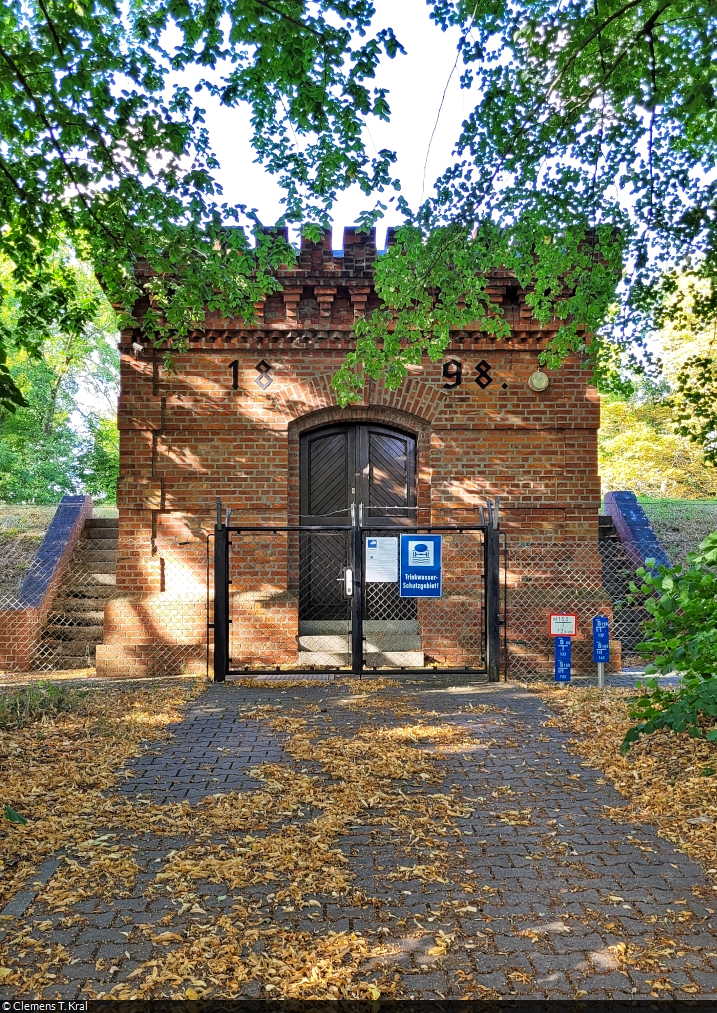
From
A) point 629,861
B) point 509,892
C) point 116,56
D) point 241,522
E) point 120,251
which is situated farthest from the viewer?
point 241,522

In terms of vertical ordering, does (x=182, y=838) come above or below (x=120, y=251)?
below

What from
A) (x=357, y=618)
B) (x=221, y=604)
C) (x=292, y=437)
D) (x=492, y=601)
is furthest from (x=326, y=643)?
(x=292, y=437)

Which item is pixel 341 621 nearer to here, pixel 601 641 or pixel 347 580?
pixel 347 580

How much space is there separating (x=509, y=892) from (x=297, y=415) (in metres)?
7.36

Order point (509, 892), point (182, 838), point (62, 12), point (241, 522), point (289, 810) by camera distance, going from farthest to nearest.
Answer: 1. point (241, 522)
2. point (62, 12)
3. point (289, 810)
4. point (182, 838)
5. point (509, 892)

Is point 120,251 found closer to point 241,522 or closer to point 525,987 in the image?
point 241,522

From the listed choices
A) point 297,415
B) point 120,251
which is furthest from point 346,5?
point 297,415

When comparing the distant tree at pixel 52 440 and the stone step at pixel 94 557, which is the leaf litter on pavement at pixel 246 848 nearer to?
the stone step at pixel 94 557

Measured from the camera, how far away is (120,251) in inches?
254

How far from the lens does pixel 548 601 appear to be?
9984mm

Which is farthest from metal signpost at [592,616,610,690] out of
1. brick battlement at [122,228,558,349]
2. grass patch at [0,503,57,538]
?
grass patch at [0,503,57,538]

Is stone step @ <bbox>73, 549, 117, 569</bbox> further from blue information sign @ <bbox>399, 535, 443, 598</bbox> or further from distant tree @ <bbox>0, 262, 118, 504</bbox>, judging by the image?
distant tree @ <bbox>0, 262, 118, 504</bbox>

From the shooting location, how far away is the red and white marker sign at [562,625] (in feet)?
29.3

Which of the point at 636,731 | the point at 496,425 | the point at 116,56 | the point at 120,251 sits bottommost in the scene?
the point at 636,731
